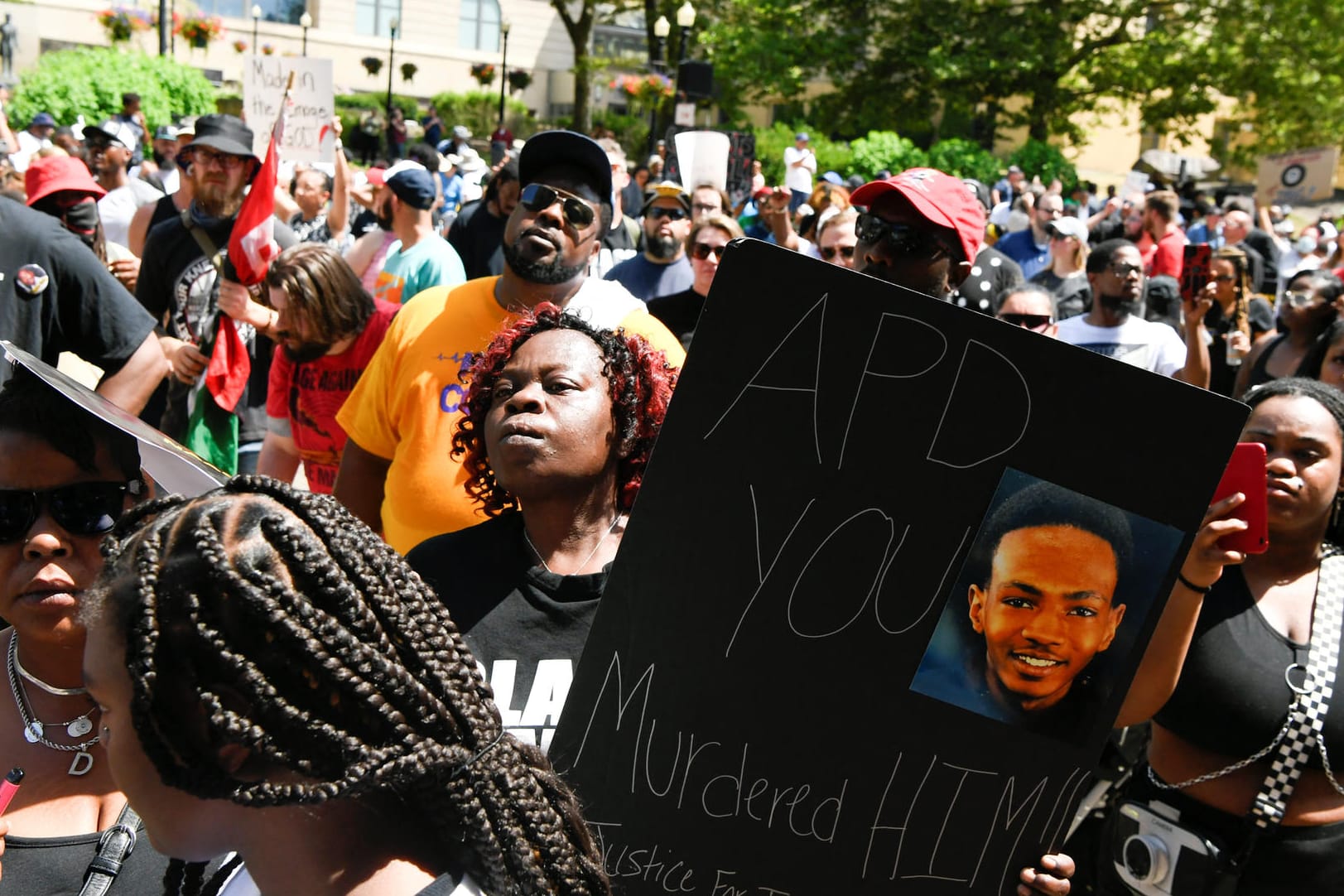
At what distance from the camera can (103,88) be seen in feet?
74.8

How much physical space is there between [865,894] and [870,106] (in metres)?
33.3

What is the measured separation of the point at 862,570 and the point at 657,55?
31.2m

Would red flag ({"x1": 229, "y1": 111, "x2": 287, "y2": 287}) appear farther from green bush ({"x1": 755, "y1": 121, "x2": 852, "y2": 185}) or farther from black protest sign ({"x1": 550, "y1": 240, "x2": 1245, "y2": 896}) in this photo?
green bush ({"x1": 755, "y1": 121, "x2": 852, "y2": 185})

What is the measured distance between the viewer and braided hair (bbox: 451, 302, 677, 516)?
2666 mm

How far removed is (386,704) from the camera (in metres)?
1.39

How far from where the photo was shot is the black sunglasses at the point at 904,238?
317 cm

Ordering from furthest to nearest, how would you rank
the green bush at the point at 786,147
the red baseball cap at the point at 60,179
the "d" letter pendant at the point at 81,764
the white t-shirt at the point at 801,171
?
1. the green bush at the point at 786,147
2. the white t-shirt at the point at 801,171
3. the red baseball cap at the point at 60,179
4. the "d" letter pendant at the point at 81,764

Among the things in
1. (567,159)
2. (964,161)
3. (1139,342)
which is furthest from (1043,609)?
(964,161)

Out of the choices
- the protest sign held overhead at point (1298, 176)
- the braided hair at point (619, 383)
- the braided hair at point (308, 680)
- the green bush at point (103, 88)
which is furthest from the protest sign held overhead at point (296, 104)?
the green bush at point (103, 88)

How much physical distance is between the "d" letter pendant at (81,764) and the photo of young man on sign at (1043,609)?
138cm

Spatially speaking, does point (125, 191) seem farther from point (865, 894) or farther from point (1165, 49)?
point (1165, 49)

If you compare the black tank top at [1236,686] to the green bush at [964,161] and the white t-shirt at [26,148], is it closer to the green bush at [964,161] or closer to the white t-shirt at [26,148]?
the white t-shirt at [26,148]

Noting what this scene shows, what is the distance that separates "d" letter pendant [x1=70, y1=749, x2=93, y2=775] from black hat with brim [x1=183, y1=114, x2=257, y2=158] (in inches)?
166

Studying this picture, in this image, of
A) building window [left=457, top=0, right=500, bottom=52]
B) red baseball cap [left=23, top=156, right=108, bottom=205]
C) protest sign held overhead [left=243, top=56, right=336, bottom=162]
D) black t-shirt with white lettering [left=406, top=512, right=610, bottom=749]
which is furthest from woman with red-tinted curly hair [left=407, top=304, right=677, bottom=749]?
building window [left=457, top=0, right=500, bottom=52]
